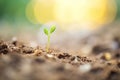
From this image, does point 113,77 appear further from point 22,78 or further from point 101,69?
point 22,78

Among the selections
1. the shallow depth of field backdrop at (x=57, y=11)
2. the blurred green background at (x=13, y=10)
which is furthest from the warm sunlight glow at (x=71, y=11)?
the blurred green background at (x=13, y=10)

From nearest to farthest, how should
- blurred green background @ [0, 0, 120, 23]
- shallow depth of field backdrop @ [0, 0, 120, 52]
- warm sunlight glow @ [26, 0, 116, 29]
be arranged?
1. blurred green background @ [0, 0, 120, 23]
2. shallow depth of field backdrop @ [0, 0, 120, 52]
3. warm sunlight glow @ [26, 0, 116, 29]

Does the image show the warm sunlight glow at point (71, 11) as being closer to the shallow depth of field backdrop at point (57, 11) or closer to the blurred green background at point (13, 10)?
the shallow depth of field backdrop at point (57, 11)

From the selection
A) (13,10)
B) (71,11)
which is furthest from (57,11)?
(13,10)

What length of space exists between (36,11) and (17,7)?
1737mm

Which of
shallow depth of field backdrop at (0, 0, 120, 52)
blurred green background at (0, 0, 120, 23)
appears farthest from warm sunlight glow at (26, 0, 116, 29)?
blurred green background at (0, 0, 120, 23)

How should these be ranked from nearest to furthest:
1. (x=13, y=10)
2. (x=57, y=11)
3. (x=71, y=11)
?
(x=13, y=10)
(x=71, y=11)
(x=57, y=11)

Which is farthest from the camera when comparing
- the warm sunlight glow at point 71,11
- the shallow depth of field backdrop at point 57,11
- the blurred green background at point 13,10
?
the warm sunlight glow at point 71,11

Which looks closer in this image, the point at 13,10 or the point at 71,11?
the point at 13,10

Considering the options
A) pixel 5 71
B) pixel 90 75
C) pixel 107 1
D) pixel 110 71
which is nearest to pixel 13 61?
pixel 5 71

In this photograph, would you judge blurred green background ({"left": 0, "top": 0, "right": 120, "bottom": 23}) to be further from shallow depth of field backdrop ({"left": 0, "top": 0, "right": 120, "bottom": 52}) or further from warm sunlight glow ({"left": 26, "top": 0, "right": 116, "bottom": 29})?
warm sunlight glow ({"left": 26, "top": 0, "right": 116, "bottom": 29})

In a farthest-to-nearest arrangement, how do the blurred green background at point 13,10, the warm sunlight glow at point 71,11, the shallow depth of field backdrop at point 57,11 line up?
the warm sunlight glow at point 71,11, the shallow depth of field backdrop at point 57,11, the blurred green background at point 13,10

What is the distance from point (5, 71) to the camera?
178cm

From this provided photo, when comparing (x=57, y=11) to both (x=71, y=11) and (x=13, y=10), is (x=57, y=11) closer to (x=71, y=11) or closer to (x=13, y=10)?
(x=71, y=11)
